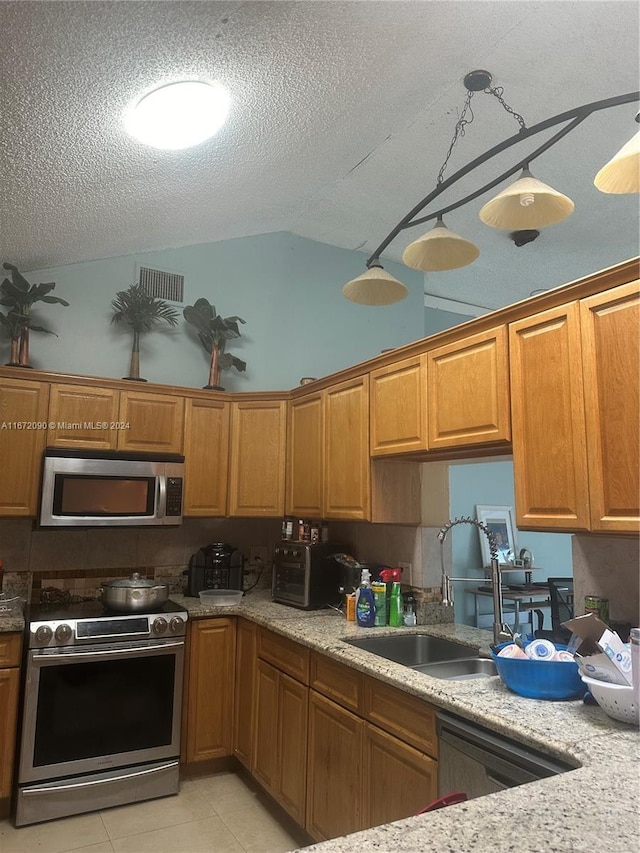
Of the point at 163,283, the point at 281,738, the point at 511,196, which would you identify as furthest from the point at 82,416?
the point at 511,196

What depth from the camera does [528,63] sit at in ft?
8.32

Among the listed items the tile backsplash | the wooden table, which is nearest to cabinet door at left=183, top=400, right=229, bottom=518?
the tile backsplash

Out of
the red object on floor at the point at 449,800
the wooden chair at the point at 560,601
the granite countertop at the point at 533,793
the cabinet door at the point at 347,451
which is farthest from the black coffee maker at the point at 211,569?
the red object on floor at the point at 449,800

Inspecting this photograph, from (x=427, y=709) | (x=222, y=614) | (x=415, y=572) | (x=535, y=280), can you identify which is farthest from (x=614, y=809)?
(x=535, y=280)

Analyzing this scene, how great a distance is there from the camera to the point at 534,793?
3.98ft

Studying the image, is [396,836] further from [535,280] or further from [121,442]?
[535,280]

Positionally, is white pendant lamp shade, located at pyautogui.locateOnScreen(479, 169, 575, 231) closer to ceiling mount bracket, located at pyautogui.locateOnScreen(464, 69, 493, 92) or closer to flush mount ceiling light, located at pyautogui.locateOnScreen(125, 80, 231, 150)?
ceiling mount bracket, located at pyautogui.locateOnScreen(464, 69, 493, 92)

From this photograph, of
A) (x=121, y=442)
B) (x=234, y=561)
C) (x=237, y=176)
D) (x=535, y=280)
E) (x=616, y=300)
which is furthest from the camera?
(x=535, y=280)

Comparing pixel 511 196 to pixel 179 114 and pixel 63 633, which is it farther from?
pixel 63 633

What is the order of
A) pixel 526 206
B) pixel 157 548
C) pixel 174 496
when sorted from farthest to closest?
pixel 157 548 < pixel 174 496 < pixel 526 206

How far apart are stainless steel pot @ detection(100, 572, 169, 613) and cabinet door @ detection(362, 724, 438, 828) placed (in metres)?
1.47

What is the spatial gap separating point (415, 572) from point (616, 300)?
6.06 feet

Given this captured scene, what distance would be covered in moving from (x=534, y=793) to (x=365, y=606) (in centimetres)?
180

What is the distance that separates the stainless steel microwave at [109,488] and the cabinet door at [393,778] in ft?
5.97
